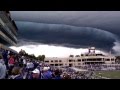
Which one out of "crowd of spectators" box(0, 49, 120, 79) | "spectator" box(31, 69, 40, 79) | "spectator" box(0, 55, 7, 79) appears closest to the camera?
"spectator" box(0, 55, 7, 79)

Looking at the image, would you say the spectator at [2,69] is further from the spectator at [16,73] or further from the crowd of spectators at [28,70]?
the spectator at [16,73]

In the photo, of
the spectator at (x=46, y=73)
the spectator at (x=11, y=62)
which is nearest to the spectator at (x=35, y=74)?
the spectator at (x=46, y=73)

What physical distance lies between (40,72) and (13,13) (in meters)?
1.48

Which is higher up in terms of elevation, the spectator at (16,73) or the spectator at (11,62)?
the spectator at (11,62)

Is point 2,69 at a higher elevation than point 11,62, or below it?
below

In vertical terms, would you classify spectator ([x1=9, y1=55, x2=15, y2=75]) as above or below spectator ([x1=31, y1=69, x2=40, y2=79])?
above

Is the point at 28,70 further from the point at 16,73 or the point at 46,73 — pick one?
the point at 46,73

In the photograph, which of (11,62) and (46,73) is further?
(46,73)

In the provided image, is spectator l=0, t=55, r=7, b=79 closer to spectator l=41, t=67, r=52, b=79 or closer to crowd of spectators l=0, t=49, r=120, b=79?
crowd of spectators l=0, t=49, r=120, b=79

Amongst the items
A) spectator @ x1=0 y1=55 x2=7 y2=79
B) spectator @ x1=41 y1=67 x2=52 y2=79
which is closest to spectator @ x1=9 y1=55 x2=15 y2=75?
spectator @ x1=0 y1=55 x2=7 y2=79

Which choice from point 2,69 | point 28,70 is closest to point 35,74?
point 28,70
